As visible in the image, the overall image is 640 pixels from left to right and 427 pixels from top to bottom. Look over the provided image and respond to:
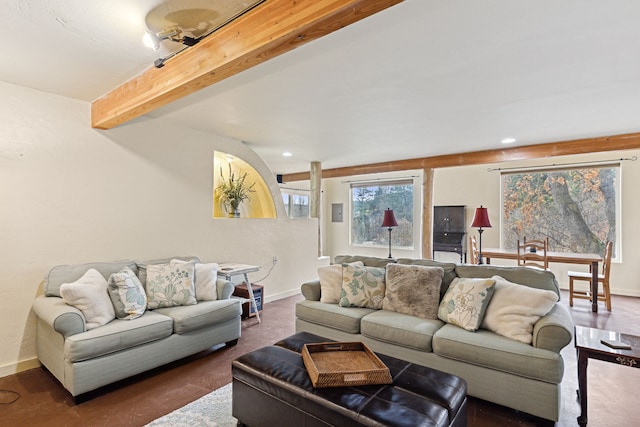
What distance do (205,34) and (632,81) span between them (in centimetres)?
331

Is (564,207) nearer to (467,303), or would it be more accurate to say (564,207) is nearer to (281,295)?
(467,303)

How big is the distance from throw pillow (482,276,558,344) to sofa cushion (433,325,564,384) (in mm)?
64

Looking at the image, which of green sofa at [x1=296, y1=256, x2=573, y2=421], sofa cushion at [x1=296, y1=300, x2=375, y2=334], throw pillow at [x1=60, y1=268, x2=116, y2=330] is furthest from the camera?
sofa cushion at [x1=296, y1=300, x2=375, y2=334]

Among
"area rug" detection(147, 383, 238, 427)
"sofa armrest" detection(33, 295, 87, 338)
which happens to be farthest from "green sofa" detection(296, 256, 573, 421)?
"sofa armrest" detection(33, 295, 87, 338)

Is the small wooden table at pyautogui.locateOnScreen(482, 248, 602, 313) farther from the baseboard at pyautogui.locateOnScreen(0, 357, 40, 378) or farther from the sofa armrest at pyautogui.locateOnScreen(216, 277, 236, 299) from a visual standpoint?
the baseboard at pyautogui.locateOnScreen(0, 357, 40, 378)

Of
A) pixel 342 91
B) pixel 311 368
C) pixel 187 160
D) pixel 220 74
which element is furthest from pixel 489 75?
pixel 187 160

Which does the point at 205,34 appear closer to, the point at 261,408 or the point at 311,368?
the point at 311,368

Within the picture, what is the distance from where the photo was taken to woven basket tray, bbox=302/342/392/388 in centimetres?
161

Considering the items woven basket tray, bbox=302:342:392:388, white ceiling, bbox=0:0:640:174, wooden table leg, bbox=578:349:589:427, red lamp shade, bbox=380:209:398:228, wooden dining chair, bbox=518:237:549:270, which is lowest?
wooden table leg, bbox=578:349:589:427

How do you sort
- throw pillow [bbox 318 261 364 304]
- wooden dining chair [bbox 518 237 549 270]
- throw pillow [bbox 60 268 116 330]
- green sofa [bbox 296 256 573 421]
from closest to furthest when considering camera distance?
green sofa [bbox 296 256 573 421] → throw pillow [bbox 60 268 116 330] → throw pillow [bbox 318 261 364 304] → wooden dining chair [bbox 518 237 549 270]

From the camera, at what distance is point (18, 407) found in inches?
84.8

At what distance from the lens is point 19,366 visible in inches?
105

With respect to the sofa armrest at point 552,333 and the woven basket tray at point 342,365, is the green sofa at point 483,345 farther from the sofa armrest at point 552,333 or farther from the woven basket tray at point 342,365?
the woven basket tray at point 342,365

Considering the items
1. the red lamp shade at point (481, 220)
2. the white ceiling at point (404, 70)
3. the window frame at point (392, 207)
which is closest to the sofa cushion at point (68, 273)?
the white ceiling at point (404, 70)
